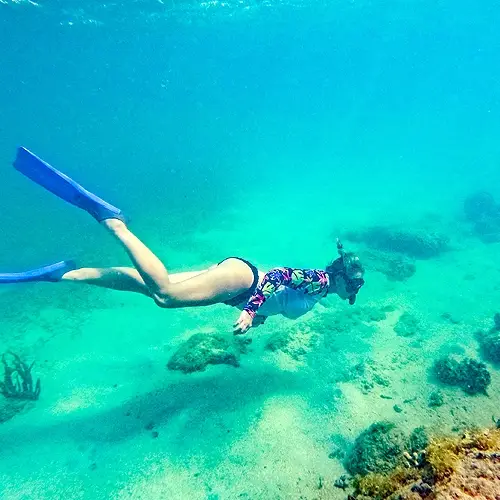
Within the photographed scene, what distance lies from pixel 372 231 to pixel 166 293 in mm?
17156

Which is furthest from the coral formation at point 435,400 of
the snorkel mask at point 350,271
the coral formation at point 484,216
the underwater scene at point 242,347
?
the coral formation at point 484,216

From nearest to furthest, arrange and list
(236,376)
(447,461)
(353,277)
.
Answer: (447,461) < (353,277) < (236,376)

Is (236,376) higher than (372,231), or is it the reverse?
(372,231)

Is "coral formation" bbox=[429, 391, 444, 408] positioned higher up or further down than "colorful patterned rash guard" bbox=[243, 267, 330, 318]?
further down

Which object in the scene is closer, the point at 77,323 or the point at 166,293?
the point at 166,293

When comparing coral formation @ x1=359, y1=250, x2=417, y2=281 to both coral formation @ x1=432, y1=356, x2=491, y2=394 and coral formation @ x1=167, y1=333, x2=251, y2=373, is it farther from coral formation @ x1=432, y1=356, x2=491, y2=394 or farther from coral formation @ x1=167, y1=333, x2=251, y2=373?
coral formation @ x1=167, y1=333, x2=251, y2=373

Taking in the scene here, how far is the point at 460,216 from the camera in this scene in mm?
25031

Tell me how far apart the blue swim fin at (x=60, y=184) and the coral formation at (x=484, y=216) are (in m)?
20.6

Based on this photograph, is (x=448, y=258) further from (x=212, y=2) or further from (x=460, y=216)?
(x=212, y=2)

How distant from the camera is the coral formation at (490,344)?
7965 mm

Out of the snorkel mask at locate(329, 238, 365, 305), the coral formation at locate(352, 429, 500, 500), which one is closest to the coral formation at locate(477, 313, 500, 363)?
the snorkel mask at locate(329, 238, 365, 305)

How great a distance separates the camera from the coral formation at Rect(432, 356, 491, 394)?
6723mm

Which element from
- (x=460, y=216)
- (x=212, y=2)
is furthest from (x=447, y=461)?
(x=212, y=2)

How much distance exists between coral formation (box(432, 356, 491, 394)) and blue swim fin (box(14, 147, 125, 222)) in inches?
282
